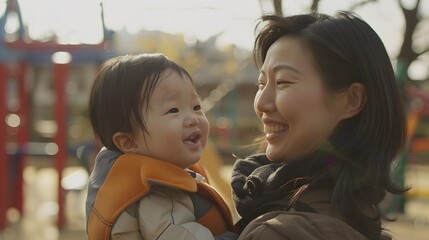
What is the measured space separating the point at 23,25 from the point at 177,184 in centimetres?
722

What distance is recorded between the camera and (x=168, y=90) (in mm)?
2016

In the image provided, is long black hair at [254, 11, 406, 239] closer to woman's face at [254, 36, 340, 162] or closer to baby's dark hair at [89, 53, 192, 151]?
woman's face at [254, 36, 340, 162]

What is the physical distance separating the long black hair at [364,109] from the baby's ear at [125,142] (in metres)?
0.50

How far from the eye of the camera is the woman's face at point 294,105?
189 cm

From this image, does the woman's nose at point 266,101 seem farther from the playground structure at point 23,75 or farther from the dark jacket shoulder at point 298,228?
the playground structure at point 23,75

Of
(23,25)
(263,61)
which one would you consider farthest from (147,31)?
(263,61)

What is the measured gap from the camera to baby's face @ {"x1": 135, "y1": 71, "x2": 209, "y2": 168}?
1986 millimetres

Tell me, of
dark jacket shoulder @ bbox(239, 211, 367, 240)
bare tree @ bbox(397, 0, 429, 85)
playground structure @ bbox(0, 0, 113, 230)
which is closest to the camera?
dark jacket shoulder @ bbox(239, 211, 367, 240)

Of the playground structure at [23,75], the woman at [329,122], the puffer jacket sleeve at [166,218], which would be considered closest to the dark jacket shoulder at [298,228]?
the woman at [329,122]

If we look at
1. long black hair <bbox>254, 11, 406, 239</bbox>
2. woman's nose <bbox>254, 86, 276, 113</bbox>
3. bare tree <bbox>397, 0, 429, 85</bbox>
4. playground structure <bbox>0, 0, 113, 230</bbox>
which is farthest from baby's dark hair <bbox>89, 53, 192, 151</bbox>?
playground structure <bbox>0, 0, 113, 230</bbox>

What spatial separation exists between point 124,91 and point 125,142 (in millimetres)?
139

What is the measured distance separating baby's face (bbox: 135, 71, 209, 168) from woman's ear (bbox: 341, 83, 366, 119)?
373 millimetres

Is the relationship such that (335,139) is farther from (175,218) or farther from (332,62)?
(175,218)

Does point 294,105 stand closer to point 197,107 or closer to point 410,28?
point 197,107
